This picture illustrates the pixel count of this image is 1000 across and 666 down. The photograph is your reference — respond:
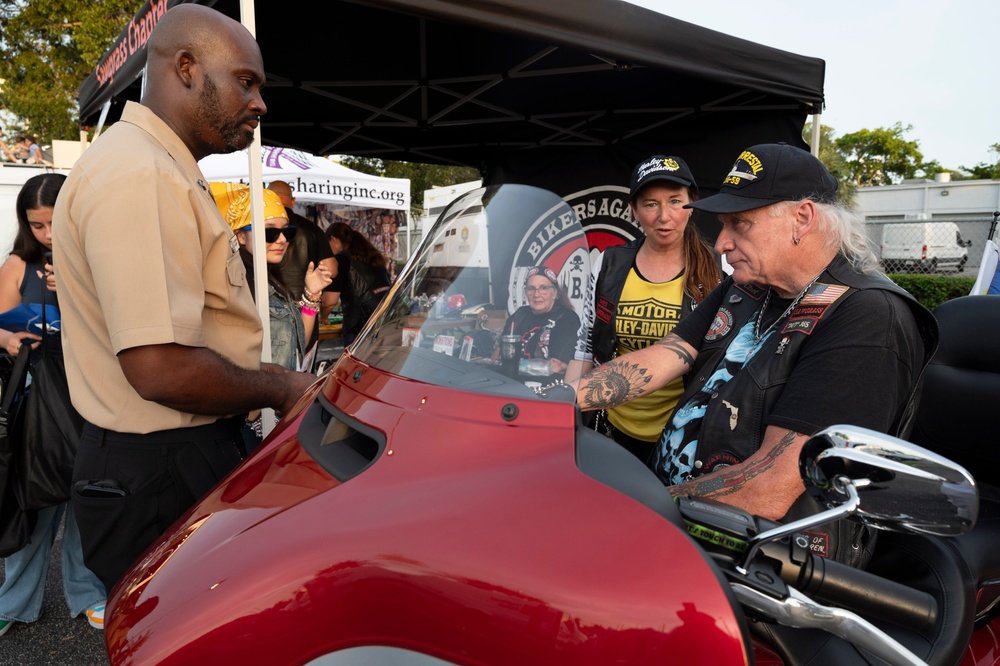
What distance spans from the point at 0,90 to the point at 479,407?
20706mm

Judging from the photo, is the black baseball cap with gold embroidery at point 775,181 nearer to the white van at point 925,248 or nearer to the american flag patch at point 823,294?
the american flag patch at point 823,294

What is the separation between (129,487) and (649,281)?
2093 millimetres

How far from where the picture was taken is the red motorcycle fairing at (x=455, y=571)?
2.67 feet

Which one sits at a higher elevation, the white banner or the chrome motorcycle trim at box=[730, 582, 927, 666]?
the white banner

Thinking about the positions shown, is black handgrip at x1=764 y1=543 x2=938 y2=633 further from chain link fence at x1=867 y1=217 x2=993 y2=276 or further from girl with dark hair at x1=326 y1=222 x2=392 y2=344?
chain link fence at x1=867 y1=217 x2=993 y2=276

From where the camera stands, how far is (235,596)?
0.89 m

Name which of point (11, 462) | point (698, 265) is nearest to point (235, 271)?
point (11, 462)

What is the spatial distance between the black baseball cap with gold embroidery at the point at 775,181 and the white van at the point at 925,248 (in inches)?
821

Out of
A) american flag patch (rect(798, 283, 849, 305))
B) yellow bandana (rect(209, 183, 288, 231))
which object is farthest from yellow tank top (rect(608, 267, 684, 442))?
yellow bandana (rect(209, 183, 288, 231))

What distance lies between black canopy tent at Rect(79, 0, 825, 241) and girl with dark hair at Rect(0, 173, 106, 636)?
3.35 ft

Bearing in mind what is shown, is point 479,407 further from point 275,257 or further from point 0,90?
point 0,90

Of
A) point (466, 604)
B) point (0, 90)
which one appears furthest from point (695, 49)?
point (0, 90)

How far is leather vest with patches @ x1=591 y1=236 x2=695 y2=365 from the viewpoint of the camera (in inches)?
111

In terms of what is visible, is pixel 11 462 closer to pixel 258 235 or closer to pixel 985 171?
pixel 258 235
